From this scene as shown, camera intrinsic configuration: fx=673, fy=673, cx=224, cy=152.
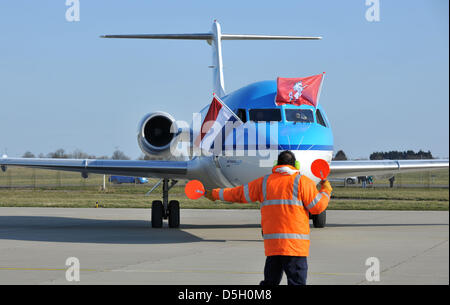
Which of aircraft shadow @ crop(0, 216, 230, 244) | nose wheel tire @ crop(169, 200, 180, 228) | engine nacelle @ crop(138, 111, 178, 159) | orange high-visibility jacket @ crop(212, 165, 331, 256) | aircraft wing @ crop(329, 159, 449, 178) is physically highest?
engine nacelle @ crop(138, 111, 178, 159)

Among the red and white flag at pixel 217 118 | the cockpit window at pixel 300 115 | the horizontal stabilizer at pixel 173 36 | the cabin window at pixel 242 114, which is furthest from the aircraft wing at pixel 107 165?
the horizontal stabilizer at pixel 173 36

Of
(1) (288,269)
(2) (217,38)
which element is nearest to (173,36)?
(2) (217,38)

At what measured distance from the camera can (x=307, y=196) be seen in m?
7.46

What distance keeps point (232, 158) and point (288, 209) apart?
25.9 ft

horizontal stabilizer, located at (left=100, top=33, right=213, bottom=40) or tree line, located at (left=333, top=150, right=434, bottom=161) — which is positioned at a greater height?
horizontal stabilizer, located at (left=100, top=33, right=213, bottom=40)

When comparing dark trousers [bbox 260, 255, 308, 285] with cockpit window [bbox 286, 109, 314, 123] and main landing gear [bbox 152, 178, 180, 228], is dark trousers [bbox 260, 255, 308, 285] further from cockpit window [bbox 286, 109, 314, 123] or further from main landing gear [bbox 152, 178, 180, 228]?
main landing gear [bbox 152, 178, 180, 228]

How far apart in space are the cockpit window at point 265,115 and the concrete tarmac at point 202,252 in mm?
2840

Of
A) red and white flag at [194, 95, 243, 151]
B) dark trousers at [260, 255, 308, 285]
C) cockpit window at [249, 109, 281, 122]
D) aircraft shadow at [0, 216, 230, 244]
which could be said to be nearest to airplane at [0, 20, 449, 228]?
cockpit window at [249, 109, 281, 122]

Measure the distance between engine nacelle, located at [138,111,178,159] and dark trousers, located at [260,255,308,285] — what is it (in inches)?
532

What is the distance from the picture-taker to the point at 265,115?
15.7 m

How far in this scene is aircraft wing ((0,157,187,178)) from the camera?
19.3 m

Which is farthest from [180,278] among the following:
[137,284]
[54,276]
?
[54,276]

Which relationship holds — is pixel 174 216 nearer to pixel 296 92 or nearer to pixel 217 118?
pixel 217 118
